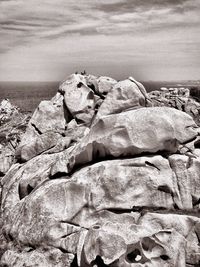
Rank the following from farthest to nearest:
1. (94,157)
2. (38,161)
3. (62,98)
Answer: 1. (62,98)
2. (38,161)
3. (94,157)

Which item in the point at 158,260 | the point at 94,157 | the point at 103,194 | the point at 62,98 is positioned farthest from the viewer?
the point at 62,98

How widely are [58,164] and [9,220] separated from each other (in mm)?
5883

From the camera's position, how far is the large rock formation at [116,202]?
2181 cm

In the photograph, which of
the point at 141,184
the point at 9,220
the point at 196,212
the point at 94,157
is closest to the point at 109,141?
the point at 94,157

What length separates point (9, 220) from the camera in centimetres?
2912

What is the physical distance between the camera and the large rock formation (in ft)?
Answer: 71.6

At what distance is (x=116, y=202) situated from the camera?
25.5 meters

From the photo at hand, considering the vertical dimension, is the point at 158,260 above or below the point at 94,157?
below

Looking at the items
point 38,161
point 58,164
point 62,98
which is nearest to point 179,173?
point 58,164

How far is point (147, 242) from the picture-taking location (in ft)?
71.2

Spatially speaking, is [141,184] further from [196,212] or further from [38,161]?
[38,161]

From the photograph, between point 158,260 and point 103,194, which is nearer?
point 158,260

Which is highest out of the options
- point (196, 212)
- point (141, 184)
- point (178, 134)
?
point (178, 134)

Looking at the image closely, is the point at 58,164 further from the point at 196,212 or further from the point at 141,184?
the point at 196,212
